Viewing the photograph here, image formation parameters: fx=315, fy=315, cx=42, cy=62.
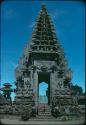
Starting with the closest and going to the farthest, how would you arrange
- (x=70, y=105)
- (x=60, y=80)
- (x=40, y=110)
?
(x=40, y=110)
(x=70, y=105)
(x=60, y=80)

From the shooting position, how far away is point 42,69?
29500 mm

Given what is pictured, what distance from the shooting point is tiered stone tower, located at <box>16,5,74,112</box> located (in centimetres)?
2898

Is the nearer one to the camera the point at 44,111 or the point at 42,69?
the point at 44,111

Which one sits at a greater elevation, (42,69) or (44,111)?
(42,69)

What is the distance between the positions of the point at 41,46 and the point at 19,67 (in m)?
2.91

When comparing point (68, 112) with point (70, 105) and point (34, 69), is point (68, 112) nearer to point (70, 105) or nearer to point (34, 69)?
point (70, 105)

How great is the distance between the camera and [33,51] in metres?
29.8

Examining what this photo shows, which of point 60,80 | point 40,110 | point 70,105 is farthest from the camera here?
point 60,80

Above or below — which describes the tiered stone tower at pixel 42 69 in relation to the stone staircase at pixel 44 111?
above

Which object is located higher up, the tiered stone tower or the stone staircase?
the tiered stone tower

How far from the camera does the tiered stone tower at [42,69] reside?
2898 cm

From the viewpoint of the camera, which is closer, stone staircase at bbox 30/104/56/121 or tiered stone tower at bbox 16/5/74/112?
stone staircase at bbox 30/104/56/121

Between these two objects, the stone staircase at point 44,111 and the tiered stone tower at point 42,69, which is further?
the tiered stone tower at point 42,69

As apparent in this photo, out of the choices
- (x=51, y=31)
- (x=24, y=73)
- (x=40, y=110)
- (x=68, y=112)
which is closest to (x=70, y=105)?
(x=68, y=112)
